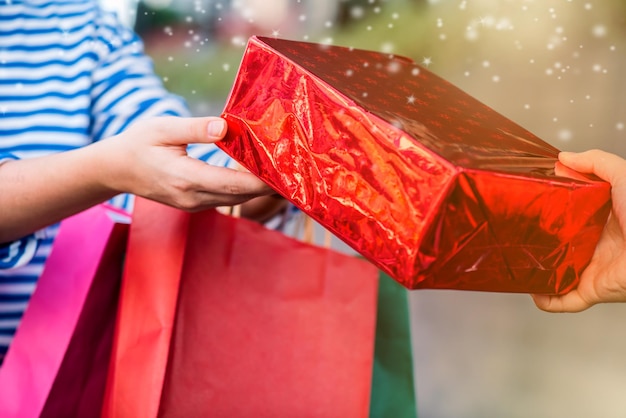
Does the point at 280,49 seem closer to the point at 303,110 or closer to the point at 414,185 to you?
the point at 303,110

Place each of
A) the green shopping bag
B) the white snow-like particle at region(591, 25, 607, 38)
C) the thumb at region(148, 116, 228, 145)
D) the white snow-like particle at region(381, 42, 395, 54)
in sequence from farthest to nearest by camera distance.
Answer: the white snow-like particle at region(381, 42, 395, 54) → the white snow-like particle at region(591, 25, 607, 38) → the green shopping bag → the thumb at region(148, 116, 228, 145)

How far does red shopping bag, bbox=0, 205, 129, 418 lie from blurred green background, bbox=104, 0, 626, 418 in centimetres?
69

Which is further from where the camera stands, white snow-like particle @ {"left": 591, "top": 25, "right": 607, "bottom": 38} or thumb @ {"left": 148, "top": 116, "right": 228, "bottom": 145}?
white snow-like particle @ {"left": 591, "top": 25, "right": 607, "bottom": 38}

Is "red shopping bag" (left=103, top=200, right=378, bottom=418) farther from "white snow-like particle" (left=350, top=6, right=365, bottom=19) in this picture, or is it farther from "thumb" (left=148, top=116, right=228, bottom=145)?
"white snow-like particle" (left=350, top=6, right=365, bottom=19)

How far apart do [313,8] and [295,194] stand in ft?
2.57

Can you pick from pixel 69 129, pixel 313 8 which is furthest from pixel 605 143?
pixel 69 129

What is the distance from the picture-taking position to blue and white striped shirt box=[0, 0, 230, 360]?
2.38 ft

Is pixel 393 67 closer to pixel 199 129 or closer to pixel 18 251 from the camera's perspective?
pixel 199 129

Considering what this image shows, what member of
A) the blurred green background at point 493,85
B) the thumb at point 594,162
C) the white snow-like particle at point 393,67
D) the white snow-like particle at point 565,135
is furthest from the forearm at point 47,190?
the white snow-like particle at point 565,135

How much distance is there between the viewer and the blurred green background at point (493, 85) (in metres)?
1.01

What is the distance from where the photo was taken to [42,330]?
0.53 meters

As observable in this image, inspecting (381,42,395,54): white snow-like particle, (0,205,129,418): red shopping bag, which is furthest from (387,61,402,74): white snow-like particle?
(381,42,395,54): white snow-like particle

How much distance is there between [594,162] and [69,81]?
60 cm

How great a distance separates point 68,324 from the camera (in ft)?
1.73
